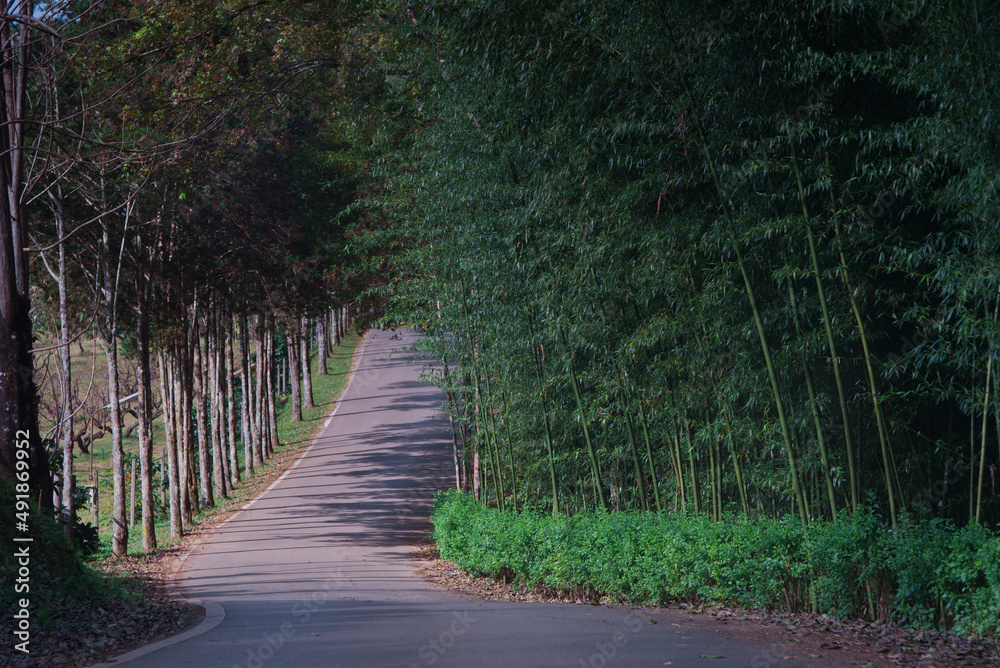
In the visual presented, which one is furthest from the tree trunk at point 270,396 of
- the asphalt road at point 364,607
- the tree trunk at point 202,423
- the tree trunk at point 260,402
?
the tree trunk at point 202,423

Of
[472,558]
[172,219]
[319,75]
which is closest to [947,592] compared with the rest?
[472,558]

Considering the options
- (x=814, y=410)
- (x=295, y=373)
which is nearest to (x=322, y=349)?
(x=295, y=373)

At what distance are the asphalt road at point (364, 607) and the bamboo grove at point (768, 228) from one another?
5.59 ft

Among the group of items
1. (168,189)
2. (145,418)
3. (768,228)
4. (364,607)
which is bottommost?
(364,607)

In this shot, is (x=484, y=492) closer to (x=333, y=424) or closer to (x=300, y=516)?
(x=300, y=516)

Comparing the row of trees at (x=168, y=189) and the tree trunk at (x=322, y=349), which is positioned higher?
the row of trees at (x=168, y=189)

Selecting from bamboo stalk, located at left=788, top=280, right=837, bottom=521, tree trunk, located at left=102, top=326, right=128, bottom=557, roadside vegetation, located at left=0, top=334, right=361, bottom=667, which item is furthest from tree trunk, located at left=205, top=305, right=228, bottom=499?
bamboo stalk, located at left=788, top=280, right=837, bottom=521

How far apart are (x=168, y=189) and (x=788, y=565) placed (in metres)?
9.84

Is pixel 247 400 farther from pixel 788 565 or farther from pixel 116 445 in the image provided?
pixel 788 565

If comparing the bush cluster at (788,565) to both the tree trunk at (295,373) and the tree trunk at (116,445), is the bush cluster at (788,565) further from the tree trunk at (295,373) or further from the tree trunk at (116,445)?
the tree trunk at (295,373)

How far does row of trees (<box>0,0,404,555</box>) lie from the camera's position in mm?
6766

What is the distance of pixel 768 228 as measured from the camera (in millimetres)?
5246
